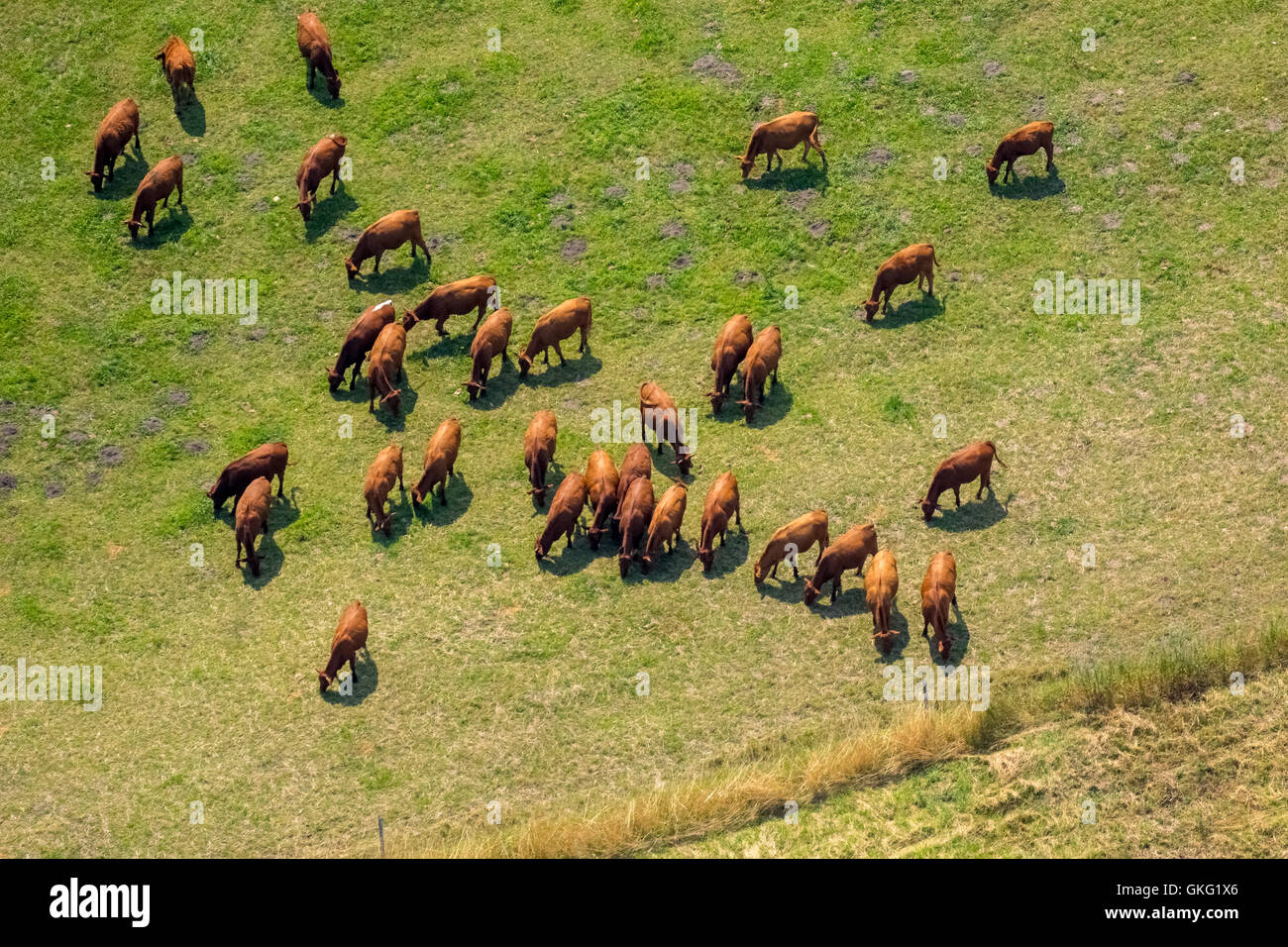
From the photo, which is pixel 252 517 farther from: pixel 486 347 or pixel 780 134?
pixel 780 134

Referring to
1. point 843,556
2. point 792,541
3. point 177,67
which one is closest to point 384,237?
point 177,67

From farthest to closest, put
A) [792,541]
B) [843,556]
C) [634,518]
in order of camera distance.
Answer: [634,518], [792,541], [843,556]

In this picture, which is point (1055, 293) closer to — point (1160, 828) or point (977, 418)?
point (977, 418)

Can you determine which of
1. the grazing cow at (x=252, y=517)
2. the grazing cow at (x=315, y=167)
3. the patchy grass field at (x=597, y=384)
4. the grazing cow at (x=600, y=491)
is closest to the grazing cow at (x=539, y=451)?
the patchy grass field at (x=597, y=384)

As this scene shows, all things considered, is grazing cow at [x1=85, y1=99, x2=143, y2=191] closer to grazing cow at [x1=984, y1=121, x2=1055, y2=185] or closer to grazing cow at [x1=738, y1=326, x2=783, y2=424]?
grazing cow at [x1=738, y1=326, x2=783, y2=424]

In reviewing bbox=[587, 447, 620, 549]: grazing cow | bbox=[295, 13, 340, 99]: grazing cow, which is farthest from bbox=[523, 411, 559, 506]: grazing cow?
bbox=[295, 13, 340, 99]: grazing cow

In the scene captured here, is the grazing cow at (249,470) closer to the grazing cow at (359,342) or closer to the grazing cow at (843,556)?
the grazing cow at (359,342)

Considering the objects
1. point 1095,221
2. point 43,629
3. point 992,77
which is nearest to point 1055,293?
point 1095,221
